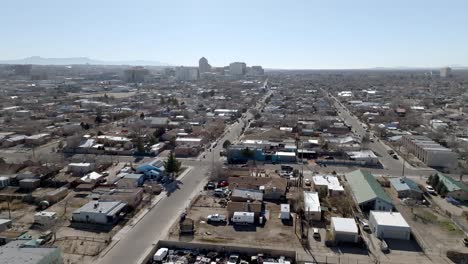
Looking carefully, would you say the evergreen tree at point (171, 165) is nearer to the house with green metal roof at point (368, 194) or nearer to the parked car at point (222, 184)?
the parked car at point (222, 184)

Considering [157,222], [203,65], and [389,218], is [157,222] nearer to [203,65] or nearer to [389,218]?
[389,218]

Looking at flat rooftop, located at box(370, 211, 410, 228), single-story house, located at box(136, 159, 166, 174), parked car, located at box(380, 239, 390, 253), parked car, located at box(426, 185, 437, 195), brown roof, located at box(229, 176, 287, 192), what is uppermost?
single-story house, located at box(136, 159, 166, 174)

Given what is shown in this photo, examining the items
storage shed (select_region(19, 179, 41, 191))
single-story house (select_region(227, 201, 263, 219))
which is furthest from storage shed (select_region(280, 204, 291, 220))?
storage shed (select_region(19, 179, 41, 191))

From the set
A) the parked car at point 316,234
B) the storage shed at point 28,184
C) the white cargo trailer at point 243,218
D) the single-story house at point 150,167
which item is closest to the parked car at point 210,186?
the single-story house at point 150,167

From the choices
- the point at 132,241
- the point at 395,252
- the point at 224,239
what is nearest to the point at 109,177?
the point at 132,241

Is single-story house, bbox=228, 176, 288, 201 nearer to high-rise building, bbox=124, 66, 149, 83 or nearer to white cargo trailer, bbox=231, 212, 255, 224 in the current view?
white cargo trailer, bbox=231, 212, 255, 224

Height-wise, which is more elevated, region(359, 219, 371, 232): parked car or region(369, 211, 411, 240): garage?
region(369, 211, 411, 240): garage
